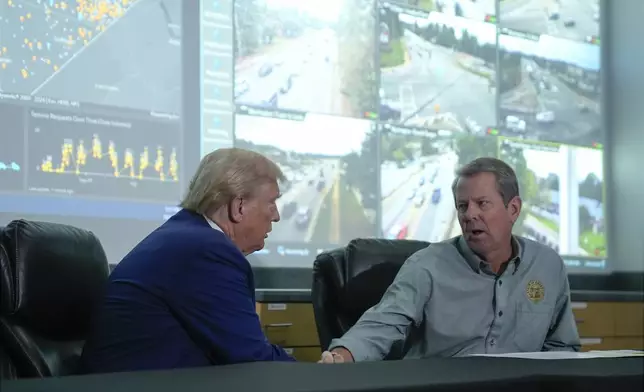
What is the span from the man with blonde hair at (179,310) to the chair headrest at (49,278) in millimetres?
104

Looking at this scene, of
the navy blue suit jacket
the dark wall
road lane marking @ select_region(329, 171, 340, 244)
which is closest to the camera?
the navy blue suit jacket

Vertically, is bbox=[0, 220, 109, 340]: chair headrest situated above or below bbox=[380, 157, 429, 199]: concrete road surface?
below

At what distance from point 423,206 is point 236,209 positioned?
2146 millimetres

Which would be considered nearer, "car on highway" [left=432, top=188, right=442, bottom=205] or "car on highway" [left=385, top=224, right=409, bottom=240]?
"car on highway" [left=385, top=224, right=409, bottom=240]

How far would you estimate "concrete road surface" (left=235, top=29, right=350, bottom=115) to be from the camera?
3.34m

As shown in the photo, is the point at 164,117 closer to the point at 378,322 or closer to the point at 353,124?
the point at 353,124

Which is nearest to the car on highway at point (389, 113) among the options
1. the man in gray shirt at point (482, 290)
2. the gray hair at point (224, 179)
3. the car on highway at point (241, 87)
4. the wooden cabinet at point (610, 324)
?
the car on highway at point (241, 87)

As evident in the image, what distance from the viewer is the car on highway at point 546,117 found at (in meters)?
4.25

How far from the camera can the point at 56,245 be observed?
1.63 m

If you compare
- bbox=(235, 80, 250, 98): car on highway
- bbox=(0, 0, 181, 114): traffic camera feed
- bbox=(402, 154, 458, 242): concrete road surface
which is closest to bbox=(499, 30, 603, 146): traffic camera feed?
bbox=(402, 154, 458, 242): concrete road surface

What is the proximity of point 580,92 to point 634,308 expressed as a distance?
1211 mm

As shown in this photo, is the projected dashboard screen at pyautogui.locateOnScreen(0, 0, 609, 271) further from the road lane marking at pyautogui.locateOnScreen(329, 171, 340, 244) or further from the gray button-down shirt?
the gray button-down shirt

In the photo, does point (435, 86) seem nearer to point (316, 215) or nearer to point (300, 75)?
point (300, 75)

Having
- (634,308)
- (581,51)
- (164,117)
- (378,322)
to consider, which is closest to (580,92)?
(581,51)
